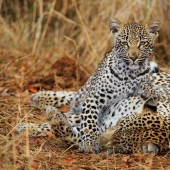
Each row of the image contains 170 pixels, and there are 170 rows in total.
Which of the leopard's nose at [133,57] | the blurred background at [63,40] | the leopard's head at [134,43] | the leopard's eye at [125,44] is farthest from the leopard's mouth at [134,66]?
the blurred background at [63,40]

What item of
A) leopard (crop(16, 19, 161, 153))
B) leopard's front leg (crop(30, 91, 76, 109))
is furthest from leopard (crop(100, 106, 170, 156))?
leopard's front leg (crop(30, 91, 76, 109))

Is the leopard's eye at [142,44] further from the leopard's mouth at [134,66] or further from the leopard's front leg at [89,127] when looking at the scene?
the leopard's front leg at [89,127]

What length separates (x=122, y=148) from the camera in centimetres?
712

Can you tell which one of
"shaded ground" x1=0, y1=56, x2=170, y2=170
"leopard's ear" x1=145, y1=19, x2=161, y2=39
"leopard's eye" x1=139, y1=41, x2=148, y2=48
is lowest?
"shaded ground" x1=0, y1=56, x2=170, y2=170

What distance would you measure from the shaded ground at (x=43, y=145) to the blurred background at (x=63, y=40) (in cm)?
2

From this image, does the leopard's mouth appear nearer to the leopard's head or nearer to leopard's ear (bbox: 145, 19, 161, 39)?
the leopard's head

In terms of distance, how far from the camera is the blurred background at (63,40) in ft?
35.4

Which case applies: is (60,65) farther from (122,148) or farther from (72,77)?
(122,148)

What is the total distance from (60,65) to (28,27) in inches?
125

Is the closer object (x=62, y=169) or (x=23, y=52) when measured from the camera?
(x=62, y=169)

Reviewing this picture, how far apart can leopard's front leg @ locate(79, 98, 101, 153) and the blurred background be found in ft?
6.38

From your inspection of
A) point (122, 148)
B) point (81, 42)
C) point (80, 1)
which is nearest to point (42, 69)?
point (81, 42)

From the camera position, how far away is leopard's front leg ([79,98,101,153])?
25.0 ft

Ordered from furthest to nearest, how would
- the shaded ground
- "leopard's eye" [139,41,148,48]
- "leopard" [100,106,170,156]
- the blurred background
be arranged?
the blurred background < "leopard's eye" [139,41,148,48] < "leopard" [100,106,170,156] < the shaded ground
